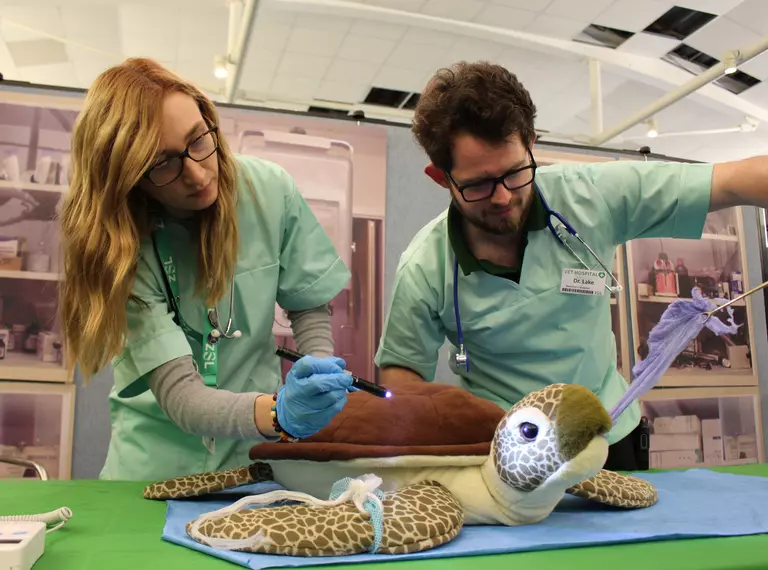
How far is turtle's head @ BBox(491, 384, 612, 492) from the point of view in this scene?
2.38 ft

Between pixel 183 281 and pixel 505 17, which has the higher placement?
pixel 505 17

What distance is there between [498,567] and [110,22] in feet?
15.9

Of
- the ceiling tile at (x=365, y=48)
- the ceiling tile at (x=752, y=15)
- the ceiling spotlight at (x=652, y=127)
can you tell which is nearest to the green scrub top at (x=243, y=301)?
the ceiling tile at (x=365, y=48)

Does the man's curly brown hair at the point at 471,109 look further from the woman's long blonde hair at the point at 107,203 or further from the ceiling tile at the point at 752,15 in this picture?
the ceiling tile at the point at 752,15

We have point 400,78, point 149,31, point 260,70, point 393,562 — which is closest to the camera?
point 393,562

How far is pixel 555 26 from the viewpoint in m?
4.36

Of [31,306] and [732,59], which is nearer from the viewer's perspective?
[31,306]

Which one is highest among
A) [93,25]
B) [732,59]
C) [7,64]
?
[93,25]

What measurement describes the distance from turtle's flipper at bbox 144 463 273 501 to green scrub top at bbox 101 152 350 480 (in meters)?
0.19

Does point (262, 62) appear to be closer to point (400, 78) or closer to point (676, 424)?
point (400, 78)

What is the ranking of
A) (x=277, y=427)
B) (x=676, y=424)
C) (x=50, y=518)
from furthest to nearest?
1. (x=676, y=424)
2. (x=277, y=427)
3. (x=50, y=518)

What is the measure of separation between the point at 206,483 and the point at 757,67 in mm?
5575

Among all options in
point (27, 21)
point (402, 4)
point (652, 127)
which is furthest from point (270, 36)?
point (652, 127)

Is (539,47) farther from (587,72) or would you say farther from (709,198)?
(709,198)
